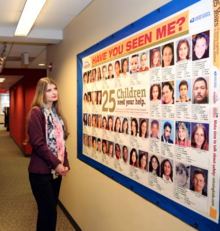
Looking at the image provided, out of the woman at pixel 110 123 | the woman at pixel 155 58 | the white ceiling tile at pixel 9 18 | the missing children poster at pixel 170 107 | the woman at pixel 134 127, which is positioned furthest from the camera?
the white ceiling tile at pixel 9 18

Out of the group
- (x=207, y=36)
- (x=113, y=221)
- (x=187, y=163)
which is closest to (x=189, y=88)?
(x=207, y=36)

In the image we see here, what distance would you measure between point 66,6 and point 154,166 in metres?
1.97

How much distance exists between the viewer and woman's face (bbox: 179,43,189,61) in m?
1.30

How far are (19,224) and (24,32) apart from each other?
7.98ft

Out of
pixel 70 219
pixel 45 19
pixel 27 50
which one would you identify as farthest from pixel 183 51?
pixel 27 50

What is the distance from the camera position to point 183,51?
1321 millimetres

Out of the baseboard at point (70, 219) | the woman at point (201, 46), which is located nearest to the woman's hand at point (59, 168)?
the baseboard at point (70, 219)

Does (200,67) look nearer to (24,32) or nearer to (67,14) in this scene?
(67,14)

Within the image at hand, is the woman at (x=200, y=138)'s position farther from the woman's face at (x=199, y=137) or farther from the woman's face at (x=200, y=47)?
the woman's face at (x=200, y=47)

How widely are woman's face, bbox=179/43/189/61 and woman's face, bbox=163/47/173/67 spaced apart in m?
0.08

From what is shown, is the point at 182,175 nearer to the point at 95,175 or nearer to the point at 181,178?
the point at 181,178

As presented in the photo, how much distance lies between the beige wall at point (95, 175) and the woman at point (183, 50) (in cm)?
33

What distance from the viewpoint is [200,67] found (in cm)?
122

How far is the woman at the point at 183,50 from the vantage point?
130 cm
